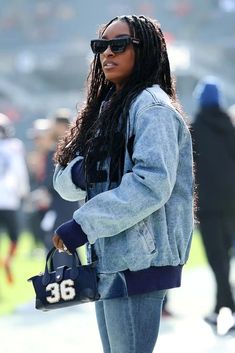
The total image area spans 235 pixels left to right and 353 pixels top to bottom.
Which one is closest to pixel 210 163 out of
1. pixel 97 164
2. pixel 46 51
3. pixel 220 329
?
pixel 220 329

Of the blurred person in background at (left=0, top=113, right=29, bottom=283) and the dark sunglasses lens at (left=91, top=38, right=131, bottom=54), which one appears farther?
the blurred person in background at (left=0, top=113, right=29, bottom=283)

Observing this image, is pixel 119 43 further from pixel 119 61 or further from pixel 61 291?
pixel 61 291

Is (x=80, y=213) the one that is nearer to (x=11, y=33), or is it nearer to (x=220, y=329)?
(x=220, y=329)

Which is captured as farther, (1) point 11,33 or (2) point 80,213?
(1) point 11,33

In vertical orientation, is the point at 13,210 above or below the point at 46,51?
above

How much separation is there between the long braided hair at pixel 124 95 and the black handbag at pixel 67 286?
1.26 feet

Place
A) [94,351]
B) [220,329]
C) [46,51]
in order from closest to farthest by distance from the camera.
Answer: [94,351] → [220,329] → [46,51]

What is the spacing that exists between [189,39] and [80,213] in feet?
103

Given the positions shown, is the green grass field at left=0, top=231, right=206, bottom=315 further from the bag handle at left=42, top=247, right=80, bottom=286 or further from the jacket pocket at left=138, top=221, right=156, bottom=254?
the jacket pocket at left=138, top=221, right=156, bottom=254

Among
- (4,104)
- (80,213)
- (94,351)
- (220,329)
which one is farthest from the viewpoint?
(4,104)

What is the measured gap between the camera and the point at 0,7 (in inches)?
1405

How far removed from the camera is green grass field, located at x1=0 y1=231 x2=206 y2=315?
9298mm

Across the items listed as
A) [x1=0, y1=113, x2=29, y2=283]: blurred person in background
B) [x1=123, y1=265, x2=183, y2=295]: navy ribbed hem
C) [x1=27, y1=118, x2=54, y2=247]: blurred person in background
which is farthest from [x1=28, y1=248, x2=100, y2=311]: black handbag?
[x1=0, y1=113, x2=29, y2=283]: blurred person in background

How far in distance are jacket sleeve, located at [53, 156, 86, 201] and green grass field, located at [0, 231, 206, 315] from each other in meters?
5.00
